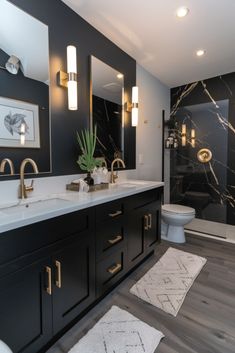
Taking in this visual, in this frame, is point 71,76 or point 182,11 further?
point 182,11

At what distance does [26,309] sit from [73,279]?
0.97ft

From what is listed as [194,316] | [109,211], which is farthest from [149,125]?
[194,316]

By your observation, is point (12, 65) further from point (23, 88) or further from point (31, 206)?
point (31, 206)

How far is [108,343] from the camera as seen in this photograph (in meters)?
1.16

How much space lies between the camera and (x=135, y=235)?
1.78 m

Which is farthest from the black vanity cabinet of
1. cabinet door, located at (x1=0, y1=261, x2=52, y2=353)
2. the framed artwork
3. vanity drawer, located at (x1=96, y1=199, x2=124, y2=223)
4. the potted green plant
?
the framed artwork

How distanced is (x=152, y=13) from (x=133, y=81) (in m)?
0.85

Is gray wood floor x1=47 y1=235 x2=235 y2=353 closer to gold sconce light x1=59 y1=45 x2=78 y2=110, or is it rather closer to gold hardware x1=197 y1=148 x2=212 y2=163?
gold sconce light x1=59 y1=45 x2=78 y2=110

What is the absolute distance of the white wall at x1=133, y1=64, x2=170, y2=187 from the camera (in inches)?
107

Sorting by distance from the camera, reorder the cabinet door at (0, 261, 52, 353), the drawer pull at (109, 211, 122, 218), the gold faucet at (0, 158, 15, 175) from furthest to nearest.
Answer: the drawer pull at (109, 211, 122, 218), the gold faucet at (0, 158, 15, 175), the cabinet door at (0, 261, 52, 353)

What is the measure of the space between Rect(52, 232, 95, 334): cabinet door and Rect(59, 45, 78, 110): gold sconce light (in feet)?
3.41

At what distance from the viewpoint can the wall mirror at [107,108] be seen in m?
1.95

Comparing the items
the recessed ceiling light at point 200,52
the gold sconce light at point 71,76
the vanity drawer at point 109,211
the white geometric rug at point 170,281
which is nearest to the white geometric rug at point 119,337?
the white geometric rug at point 170,281

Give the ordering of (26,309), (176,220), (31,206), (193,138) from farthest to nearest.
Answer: (193,138) → (176,220) → (31,206) → (26,309)
